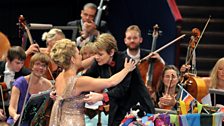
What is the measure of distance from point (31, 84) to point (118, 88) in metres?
1.50

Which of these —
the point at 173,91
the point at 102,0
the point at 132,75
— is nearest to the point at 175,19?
the point at 102,0

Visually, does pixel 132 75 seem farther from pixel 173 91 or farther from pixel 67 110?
pixel 173 91

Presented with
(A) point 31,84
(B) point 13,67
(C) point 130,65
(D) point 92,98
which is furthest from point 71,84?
(B) point 13,67

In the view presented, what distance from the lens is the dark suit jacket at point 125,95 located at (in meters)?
6.75

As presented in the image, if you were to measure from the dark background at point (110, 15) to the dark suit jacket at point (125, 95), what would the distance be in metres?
3.16

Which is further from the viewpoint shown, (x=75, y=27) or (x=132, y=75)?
(x=75, y=27)

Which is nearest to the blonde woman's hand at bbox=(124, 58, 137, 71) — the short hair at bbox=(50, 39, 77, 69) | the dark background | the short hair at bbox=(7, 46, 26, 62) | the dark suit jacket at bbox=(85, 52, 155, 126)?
the dark suit jacket at bbox=(85, 52, 155, 126)

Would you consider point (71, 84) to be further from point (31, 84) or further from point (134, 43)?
point (134, 43)

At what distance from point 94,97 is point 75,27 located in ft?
11.3

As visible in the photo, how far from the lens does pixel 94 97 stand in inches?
257

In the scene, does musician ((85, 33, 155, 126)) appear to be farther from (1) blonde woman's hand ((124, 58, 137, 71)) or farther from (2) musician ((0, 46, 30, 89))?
(2) musician ((0, 46, 30, 89))

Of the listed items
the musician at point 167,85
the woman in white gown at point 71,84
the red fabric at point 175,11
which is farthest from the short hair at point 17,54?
the red fabric at point 175,11

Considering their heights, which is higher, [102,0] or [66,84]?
[102,0]

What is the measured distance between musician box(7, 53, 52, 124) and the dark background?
8.24ft
